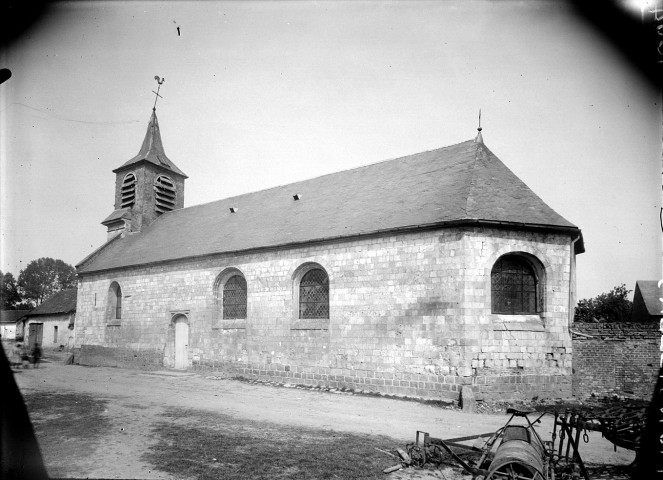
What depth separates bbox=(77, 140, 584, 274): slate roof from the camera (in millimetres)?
13477

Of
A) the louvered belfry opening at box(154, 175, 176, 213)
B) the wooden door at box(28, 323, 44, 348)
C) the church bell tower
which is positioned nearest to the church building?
the church bell tower

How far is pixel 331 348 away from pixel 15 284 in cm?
7275

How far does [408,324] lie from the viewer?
43.5 feet

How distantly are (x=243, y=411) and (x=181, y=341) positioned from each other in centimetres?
984

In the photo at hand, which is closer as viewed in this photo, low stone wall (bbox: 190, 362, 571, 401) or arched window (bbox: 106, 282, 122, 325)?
low stone wall (bbox: 190, 362, 571, 401)

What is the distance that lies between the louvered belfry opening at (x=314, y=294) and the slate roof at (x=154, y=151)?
15673mm

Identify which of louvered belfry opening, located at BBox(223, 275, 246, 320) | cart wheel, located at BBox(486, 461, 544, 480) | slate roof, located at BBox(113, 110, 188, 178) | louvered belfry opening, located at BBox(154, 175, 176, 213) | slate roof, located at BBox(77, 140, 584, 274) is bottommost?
cart wheel, located at BBox(486, 461, 544, 480)

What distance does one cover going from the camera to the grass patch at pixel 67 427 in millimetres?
6401

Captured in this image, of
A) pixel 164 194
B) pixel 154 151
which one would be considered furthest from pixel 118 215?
pixel 154 151

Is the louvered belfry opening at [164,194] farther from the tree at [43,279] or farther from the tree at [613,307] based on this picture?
the tree at [43,279]

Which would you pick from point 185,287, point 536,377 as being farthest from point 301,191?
point 536,377

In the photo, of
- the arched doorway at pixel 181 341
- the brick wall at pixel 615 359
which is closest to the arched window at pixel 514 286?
the brick wall at pixel 615 359

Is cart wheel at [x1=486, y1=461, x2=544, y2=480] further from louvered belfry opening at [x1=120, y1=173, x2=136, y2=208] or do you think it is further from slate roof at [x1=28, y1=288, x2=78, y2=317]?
slate roof at [x1=28, y1=288, x2=78, y2=317]

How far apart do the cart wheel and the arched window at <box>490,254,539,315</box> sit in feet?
26.6
